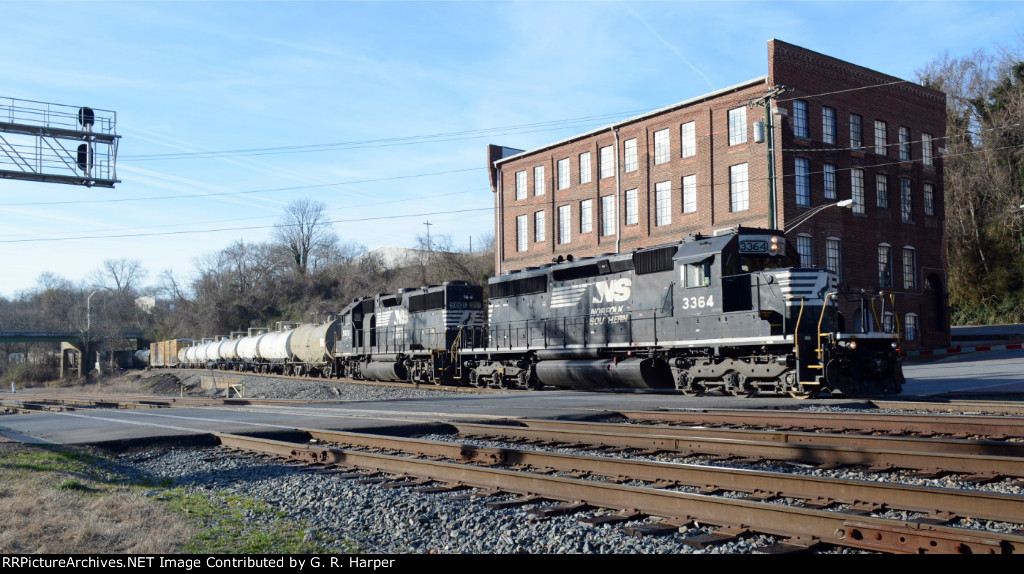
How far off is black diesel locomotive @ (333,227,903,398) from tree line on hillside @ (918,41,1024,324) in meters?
30.1

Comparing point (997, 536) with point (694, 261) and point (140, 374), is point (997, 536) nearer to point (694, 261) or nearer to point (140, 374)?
point (694, 261)

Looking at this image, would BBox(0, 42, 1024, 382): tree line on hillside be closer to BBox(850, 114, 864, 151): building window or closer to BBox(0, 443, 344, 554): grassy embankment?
BBox(850, 114, 864, 151): building window

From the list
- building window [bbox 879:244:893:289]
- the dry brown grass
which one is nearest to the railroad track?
the dry brown grass

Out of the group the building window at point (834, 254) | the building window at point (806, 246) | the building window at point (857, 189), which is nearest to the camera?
the building window at point (806, 246)

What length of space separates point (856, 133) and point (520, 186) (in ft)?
61.7

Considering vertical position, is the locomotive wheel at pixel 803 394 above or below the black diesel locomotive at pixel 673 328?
below

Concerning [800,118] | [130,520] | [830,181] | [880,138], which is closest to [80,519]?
[130,520]

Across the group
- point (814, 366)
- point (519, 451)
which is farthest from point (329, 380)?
point (519, 451)

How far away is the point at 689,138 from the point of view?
115ft

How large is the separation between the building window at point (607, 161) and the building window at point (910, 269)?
1491 centimetres

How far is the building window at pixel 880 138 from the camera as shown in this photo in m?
35.6

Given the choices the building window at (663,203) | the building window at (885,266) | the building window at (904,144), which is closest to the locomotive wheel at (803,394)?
the building window at (663,203)

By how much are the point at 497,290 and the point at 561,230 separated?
17.8 m

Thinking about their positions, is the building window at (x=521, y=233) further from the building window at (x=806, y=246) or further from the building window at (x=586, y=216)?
the building window at (x=806, y=246)
